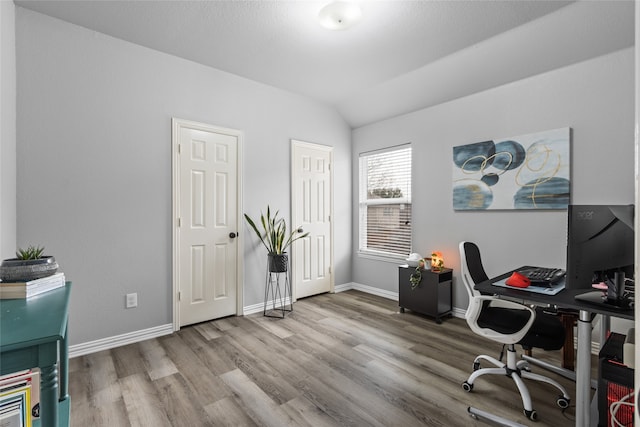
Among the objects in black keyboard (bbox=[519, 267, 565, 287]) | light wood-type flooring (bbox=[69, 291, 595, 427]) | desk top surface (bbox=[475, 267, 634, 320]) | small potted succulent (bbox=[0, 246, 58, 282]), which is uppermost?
small potted succulent (bbox=[0, 246, 58, 282])

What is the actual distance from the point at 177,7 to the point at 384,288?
3.83 m

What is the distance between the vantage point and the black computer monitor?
4.81ft

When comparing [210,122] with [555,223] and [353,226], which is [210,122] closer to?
[353,226]

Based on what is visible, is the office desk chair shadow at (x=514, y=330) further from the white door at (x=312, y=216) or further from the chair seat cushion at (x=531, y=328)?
the white door at (x=312, y=216)

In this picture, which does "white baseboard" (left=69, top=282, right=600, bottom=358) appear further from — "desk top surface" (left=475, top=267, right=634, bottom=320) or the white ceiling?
the white ceiling

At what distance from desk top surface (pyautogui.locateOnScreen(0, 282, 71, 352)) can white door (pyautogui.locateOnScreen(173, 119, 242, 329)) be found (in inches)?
66.3

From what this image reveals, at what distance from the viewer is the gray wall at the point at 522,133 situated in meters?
2.54

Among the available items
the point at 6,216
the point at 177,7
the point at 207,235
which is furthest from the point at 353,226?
the point at 6,216

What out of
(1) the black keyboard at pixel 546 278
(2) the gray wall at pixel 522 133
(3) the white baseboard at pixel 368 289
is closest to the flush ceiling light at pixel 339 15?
(2) the gray wall at pixel 522 133

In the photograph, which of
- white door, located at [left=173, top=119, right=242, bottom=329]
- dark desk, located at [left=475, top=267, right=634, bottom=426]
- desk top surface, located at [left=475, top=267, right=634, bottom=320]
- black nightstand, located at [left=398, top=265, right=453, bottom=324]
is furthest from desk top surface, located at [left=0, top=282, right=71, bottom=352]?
black nightstand, located at [left=398, top=265, right=453, bottom=324]

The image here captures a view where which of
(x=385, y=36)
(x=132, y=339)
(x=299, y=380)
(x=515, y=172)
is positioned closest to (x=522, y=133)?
(x=515, y=172)

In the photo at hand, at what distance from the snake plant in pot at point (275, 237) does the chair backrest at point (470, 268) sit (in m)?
1.95

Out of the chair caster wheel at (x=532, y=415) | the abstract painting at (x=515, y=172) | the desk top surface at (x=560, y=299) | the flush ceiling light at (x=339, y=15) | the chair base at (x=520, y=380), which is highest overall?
the flush ceiling light at (x=339, y=15)

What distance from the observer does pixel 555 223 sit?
9.33ft
